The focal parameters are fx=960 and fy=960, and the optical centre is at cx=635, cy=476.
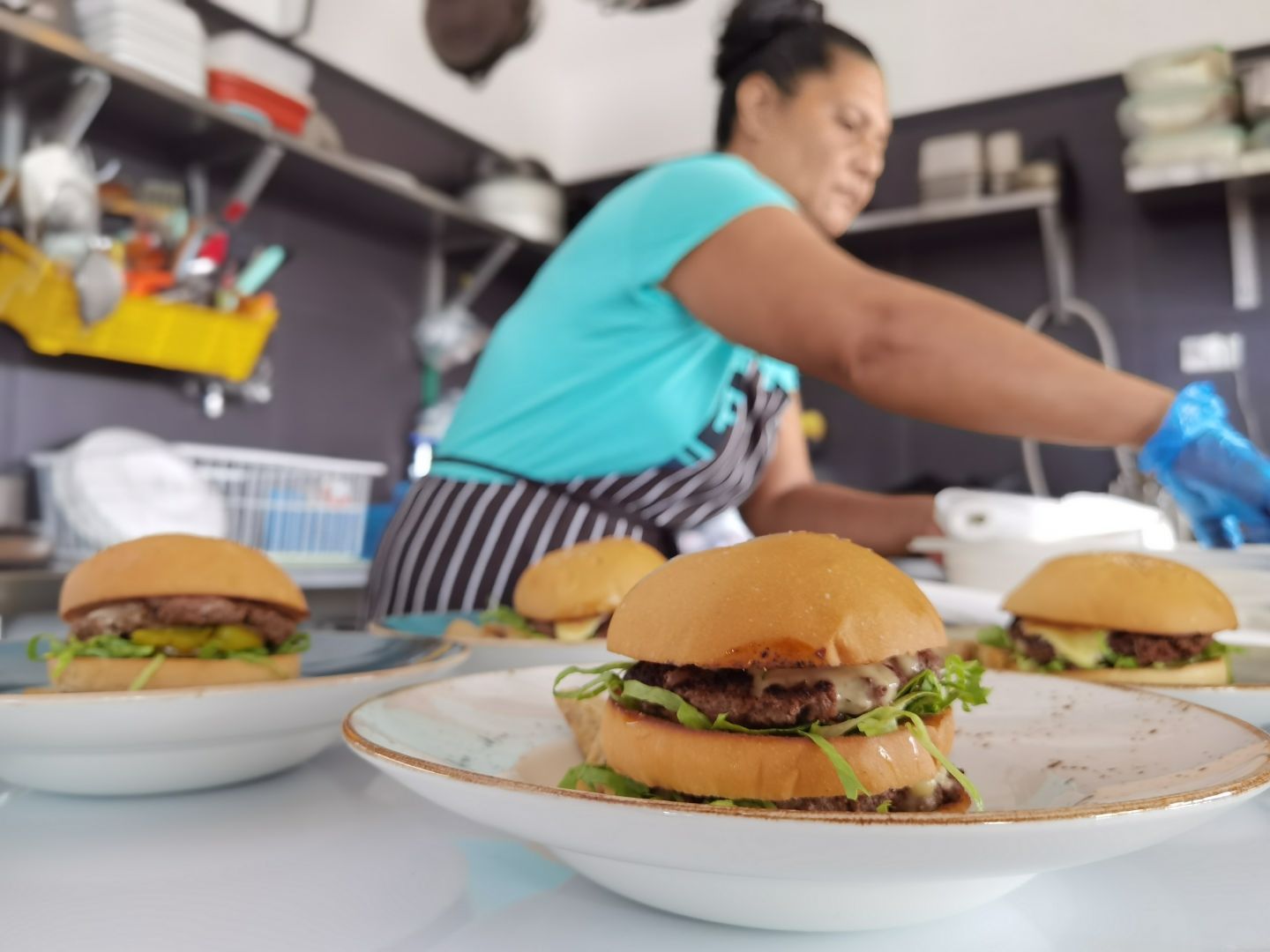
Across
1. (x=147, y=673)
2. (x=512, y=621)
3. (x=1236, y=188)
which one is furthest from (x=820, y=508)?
(x=1236, y=188)

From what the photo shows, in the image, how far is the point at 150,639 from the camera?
787 mm

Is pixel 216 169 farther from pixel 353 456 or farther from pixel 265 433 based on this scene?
pixel 353 456

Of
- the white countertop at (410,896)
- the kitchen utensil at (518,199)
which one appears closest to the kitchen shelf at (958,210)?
the kitchen utensil at (518,199)

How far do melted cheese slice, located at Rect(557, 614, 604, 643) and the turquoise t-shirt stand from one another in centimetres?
56

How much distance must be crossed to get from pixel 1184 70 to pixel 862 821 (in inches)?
131

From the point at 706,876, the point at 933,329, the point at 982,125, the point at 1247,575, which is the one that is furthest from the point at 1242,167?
the point at 706,876

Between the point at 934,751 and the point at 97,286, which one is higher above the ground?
the point at 97,286

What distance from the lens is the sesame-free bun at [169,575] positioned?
776 mm

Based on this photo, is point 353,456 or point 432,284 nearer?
point 353,456

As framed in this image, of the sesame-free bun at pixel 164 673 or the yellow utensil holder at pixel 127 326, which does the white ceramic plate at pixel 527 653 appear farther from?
the yellow utensil holder at pixel 127 326

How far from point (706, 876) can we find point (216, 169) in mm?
3016

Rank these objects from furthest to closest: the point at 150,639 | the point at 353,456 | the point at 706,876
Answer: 1. the point at 353,456
2. the point at 150,639
3. the point at 706,876

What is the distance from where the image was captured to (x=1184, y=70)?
2.93m

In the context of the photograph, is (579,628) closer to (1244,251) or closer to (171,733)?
(171,733)
